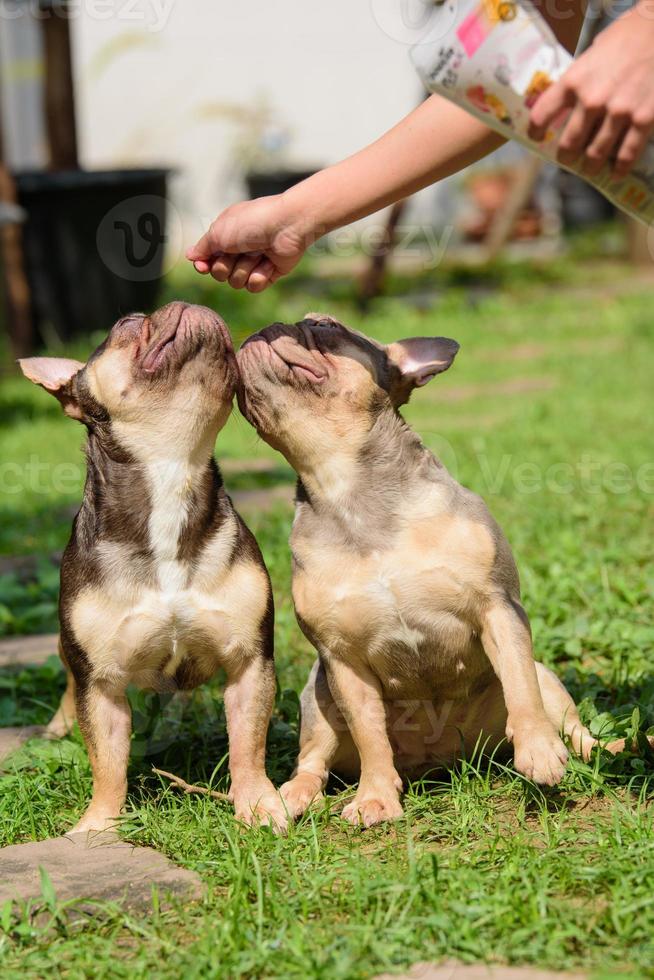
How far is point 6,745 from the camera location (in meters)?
3.67

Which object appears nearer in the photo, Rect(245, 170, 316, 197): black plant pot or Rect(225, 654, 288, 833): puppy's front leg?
Rect(225, 654, 288, 833): puppy's front leg

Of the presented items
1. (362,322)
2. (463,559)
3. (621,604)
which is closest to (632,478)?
(621,604)

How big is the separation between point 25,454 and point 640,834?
6.01 meters

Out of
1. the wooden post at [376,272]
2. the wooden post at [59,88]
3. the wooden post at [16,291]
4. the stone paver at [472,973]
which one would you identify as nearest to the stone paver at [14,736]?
the stone paver at [472,973]

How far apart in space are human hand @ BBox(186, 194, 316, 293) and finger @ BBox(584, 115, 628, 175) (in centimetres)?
109

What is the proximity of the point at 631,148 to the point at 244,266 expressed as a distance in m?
1.38

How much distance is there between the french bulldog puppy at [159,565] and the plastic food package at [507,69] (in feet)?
3.62

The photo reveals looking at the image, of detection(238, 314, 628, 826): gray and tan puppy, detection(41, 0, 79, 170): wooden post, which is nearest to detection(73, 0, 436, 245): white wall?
detection(41, 0, 79, 170): wooden post

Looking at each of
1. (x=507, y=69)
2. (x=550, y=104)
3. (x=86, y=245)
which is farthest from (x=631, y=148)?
(x=86, y=245)

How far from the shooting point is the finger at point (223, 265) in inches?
130

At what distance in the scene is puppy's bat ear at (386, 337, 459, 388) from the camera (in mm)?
3379

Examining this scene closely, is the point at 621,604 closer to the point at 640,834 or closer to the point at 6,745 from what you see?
the point at 640,834

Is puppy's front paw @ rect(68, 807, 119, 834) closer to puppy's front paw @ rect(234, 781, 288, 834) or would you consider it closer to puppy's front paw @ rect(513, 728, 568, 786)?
puppy's front paw @ rect(234, 781, 288, 834)

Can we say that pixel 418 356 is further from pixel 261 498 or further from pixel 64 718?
pixel 261 498
